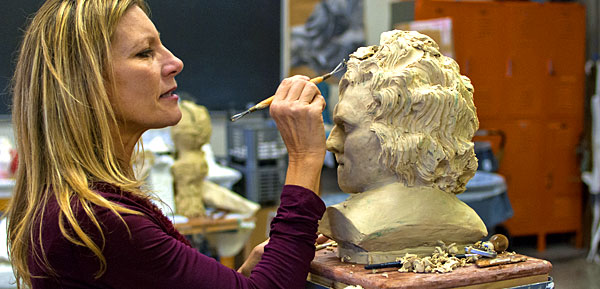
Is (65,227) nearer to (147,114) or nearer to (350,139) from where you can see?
(147,114)

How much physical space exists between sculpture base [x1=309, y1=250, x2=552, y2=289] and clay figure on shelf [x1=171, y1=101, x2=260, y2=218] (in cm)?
225

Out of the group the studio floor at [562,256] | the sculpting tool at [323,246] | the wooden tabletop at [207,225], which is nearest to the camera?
the sculpting tool at [323,246]

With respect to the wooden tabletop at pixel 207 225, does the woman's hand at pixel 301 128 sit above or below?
above

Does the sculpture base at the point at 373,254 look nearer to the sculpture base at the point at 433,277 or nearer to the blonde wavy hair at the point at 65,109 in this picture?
the sculpture base at the point at 433,277

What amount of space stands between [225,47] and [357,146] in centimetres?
393

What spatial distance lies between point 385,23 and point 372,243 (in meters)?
5.08

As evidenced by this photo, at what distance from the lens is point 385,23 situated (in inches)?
249

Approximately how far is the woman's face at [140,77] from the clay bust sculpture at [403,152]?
0.46m

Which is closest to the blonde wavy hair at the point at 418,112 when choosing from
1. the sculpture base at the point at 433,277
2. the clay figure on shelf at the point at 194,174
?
the sculpture base at the point at 433,277

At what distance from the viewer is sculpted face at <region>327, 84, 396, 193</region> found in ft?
5.18

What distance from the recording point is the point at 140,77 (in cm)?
142

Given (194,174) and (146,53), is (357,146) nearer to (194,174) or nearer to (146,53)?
(146,53)

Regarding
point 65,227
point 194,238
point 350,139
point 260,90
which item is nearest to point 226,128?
point 260,90

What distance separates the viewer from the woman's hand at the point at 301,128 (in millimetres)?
1439
